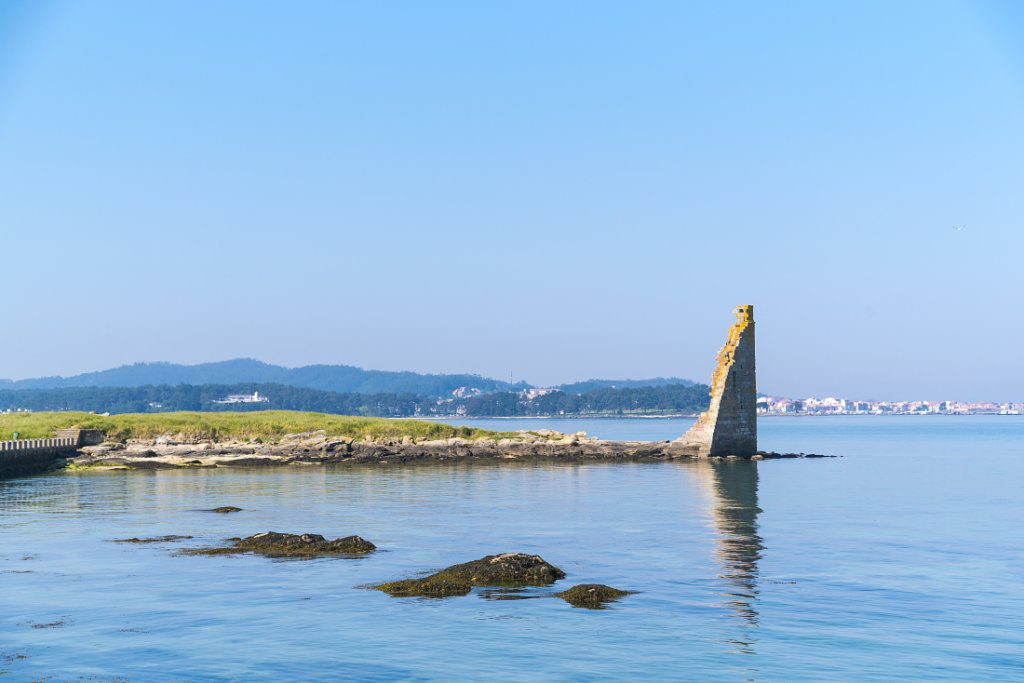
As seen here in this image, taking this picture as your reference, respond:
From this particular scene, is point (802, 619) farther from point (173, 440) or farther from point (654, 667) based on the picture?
point (173, 440)

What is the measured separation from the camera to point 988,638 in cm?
2134

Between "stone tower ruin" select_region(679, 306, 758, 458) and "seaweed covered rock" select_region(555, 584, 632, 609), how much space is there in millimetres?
48860

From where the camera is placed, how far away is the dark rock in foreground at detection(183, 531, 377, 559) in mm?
31000

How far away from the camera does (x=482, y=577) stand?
26281 mm

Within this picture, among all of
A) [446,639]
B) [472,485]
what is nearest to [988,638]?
[446,639]

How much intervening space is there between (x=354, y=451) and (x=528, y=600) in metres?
53.6

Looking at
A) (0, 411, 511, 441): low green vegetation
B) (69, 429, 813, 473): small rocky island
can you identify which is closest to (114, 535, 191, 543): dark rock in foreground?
(69, 429, 813, 473): small rocky island

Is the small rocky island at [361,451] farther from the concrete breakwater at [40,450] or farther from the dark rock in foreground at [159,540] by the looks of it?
the dark rock in foreground at [159,540]

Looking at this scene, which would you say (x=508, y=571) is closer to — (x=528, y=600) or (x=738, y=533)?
(x=528, y=600)

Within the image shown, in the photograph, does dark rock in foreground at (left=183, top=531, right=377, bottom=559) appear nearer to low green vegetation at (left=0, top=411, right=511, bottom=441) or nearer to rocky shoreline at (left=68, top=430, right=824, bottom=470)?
rocky shoreline at (left=68, top=430, right=824, bottom=470)

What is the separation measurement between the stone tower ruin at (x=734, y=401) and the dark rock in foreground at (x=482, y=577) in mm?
47465

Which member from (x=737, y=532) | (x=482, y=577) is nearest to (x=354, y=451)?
(x=737, y=532)

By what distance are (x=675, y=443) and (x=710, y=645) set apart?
193 ft

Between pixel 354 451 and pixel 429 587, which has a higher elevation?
pixel 354 451
